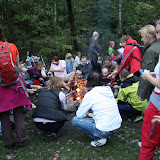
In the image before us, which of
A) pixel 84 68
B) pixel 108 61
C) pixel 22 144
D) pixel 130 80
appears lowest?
pixel 22 144

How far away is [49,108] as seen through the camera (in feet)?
12.7

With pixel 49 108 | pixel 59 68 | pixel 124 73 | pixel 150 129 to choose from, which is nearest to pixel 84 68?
pixel 59 68

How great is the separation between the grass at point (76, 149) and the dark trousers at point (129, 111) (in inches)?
21.2

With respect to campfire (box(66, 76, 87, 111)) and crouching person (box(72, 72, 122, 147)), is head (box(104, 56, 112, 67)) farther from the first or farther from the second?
crouching person (box(72, 72, 122, 147))

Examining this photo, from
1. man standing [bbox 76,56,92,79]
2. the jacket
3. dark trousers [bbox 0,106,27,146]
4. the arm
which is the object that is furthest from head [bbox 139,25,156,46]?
man standing [bbox 76,56,92,79]

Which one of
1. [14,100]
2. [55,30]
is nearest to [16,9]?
[55,30]

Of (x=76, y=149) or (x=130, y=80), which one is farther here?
(x=130, y=80)

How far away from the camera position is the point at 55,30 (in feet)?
35.3

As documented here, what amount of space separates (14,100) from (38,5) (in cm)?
871

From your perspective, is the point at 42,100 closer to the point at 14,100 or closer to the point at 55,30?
the point at 14,100

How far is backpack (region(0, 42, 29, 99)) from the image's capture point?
3.24m

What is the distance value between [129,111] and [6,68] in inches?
126

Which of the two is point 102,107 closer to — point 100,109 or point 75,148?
point 100,109

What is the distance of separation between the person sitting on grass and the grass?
1.82 feet
